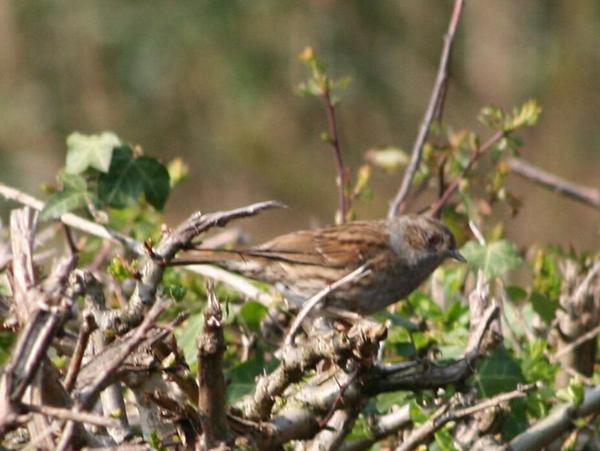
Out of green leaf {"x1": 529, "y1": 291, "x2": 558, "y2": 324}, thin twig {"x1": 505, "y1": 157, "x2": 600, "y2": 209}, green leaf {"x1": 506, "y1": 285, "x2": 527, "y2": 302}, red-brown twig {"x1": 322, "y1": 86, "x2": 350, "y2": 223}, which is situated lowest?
green leaf {"x1": 529, "y1": 291, "x2": 558, "y2": 324}

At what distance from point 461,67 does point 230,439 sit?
8.73m

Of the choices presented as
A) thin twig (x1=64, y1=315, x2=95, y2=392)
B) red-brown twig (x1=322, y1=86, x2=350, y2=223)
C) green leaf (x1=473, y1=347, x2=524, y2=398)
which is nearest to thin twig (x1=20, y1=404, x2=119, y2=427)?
thin twig (x1=64, y1=315, x2=95, y2=392)

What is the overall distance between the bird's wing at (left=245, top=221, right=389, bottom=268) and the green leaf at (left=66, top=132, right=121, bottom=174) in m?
1.22

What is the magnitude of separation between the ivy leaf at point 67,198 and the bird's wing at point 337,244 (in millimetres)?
A: 1243

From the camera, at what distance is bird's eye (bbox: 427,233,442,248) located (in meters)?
4.31

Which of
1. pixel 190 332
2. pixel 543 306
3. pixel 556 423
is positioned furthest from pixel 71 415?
pixel 543 306

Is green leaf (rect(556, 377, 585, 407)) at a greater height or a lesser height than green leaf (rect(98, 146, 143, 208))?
lesser

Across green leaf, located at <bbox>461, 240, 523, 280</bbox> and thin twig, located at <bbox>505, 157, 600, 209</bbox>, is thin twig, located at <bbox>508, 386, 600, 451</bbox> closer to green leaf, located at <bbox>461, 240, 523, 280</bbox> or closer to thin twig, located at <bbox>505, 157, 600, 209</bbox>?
green leaf, located at <bbox>461, 240, 523, 280</bbox>

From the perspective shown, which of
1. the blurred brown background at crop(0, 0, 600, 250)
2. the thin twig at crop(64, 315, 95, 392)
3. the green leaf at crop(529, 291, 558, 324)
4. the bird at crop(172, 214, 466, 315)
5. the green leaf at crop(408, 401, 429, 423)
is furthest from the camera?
the blurred brown background at crop(0, 0, 600, 250)

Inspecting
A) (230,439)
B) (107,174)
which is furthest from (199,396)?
(107,174)

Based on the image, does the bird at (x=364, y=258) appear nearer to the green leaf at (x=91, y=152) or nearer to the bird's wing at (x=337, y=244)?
the bird's wing at (x=337, y=244)

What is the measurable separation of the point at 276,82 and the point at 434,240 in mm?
5578

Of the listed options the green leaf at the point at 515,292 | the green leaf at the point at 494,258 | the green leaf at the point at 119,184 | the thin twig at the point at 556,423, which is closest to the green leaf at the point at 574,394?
the thin twig at the point at 556,423

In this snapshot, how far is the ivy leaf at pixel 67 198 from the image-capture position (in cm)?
304
